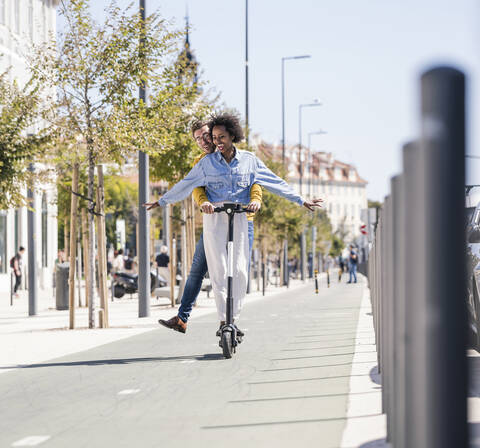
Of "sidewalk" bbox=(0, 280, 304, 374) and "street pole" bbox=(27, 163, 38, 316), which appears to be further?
"street pole" bbox=(27, 163, 38, 316)

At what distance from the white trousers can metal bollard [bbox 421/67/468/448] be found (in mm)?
6334

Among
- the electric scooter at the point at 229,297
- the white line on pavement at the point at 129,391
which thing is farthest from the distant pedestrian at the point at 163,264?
the white line on pavement at the point at 129,391

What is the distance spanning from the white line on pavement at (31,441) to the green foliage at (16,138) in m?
10.4

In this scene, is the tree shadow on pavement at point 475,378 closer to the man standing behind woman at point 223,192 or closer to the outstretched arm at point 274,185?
the outstretched arm at point 274,185

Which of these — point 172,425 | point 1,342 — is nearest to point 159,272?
point 1,342

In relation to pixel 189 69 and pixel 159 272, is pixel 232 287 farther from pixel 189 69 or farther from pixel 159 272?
pixel 159 272

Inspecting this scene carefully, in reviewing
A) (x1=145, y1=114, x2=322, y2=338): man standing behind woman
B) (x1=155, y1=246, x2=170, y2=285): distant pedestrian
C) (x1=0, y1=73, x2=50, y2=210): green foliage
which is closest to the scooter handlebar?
(x1=145, y1=114, x2=322, y2=338): man standing behind woman

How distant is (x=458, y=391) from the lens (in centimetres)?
226

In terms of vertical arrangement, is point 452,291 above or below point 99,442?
above

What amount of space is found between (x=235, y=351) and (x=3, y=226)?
33.6 metres

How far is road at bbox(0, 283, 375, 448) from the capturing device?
189 inches

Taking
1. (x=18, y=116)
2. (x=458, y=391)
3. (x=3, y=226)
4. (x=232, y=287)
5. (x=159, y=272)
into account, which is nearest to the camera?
(x=458, y=391)

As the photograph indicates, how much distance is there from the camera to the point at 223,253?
341 inches

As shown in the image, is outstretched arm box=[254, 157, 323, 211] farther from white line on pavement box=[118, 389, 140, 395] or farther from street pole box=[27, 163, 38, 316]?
street pole box=[27, 163, 38, 316]
